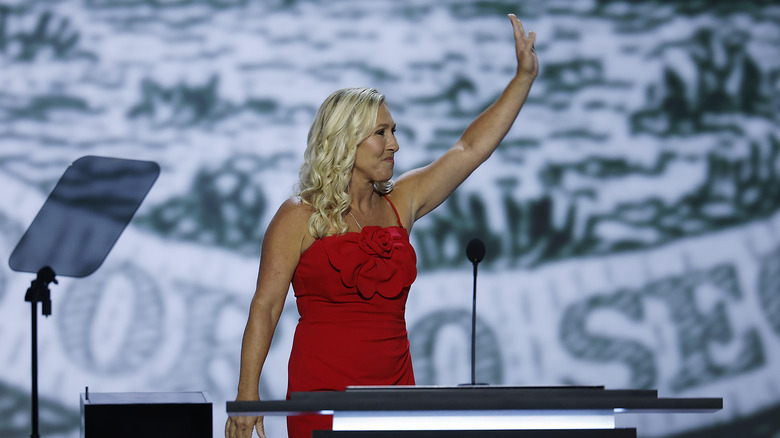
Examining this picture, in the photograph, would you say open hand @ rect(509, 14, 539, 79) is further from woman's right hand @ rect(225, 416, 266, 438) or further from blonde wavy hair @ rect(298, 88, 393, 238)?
woman's right hand @ rect(225, 416, 266, 438)

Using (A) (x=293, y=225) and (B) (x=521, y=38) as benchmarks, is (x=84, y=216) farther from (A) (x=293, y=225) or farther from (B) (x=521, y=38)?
(B) (x=521, y=38)

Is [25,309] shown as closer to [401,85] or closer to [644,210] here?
[401,85]

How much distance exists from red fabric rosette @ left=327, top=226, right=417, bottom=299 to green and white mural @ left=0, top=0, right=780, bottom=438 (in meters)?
1.43

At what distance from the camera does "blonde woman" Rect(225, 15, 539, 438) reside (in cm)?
216

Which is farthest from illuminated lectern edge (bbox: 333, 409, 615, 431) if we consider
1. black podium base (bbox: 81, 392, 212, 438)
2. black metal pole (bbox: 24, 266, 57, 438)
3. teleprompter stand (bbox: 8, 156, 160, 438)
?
teleprompter stand (bbox: 8, 156, 160, 438)

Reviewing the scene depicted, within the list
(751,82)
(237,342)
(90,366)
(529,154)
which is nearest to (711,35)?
(751,82)

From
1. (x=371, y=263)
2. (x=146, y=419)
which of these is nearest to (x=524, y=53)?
(x=371, y=263)

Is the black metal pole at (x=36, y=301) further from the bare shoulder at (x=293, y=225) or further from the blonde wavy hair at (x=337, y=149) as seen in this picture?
the blonde wavy hair at (x=337, y=149)

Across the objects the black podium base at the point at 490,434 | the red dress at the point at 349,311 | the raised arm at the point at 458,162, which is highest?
the raised arm at the point at 458,162

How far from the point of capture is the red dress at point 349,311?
217cm

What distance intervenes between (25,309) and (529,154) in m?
2.12

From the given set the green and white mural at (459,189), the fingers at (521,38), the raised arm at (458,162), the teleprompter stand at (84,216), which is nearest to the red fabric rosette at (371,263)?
the raised arm at (458,162)

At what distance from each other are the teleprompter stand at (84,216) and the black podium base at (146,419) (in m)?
0.75

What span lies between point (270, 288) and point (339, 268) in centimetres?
17
